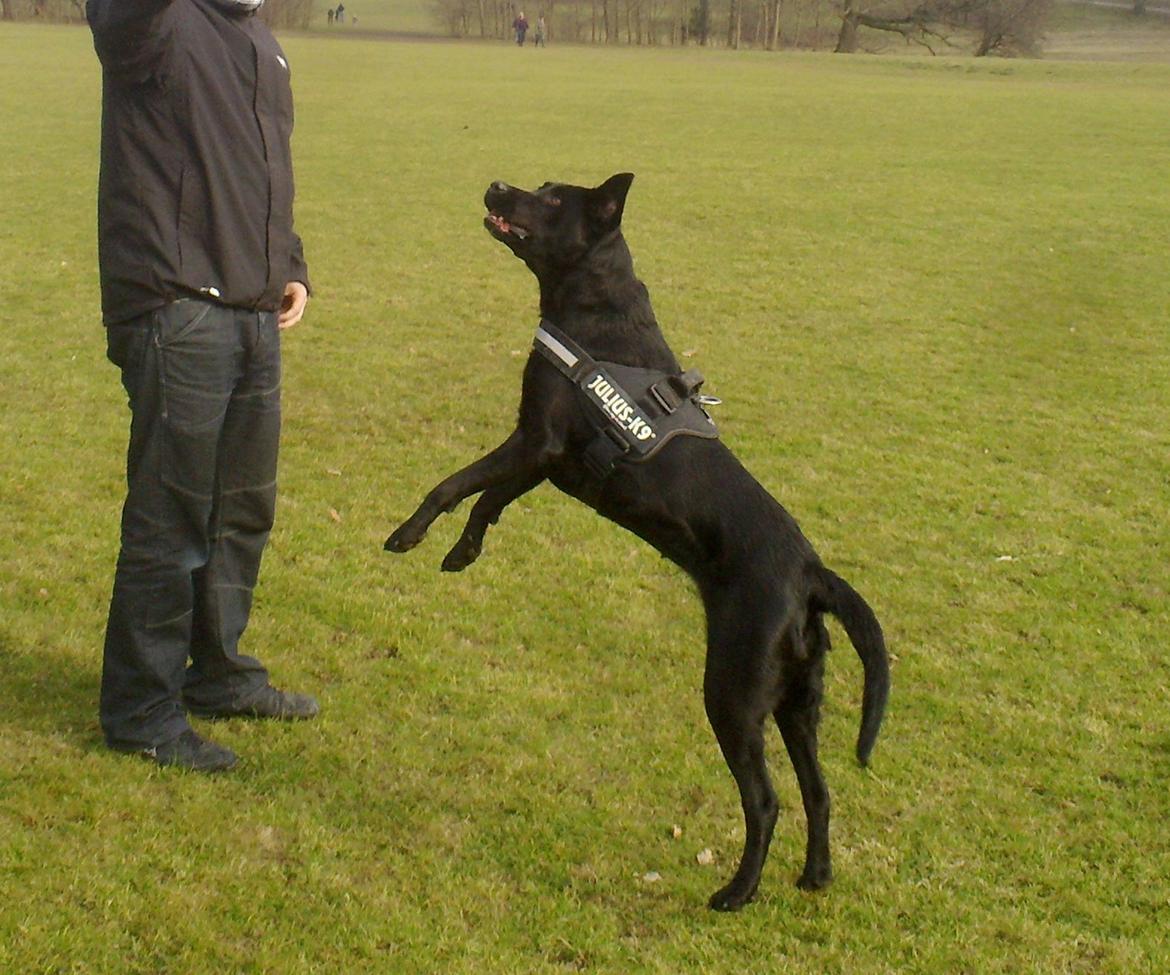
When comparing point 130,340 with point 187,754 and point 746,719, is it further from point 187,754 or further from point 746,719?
point 746,719

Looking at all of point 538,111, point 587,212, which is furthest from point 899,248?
point 538,111

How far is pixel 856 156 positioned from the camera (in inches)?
818

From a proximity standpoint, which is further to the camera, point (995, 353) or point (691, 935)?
point (995, 353)

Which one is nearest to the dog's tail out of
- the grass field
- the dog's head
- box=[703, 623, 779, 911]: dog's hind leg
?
box=[703, 623, 779, 911]: dog's hind leg

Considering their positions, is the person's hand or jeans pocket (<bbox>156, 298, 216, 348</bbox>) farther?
the person's hand

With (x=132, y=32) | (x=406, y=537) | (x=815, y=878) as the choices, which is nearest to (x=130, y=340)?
(x=132, y=32)

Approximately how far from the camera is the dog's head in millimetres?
3863

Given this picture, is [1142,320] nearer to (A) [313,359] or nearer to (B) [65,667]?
(A) [313,359]

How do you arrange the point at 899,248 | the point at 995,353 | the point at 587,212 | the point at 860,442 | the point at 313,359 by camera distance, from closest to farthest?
the point at 587,212
the point at 860,442
the point at 313,359
the point at 995,353
the point at 899,248

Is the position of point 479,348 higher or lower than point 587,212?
lower

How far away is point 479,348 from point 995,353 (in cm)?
410

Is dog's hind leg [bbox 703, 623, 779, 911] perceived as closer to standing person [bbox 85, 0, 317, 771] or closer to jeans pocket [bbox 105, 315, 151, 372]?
standing person [bbox 85, 0, 317, 771]

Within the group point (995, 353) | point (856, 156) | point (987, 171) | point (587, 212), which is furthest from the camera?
point (856, 156)

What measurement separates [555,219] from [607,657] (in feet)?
6.34
